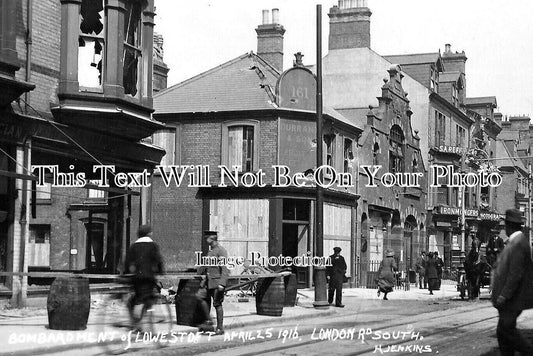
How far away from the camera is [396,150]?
41812mm

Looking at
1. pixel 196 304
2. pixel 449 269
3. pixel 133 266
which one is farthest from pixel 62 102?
pixel 449 269

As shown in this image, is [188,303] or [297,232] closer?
[188,303]

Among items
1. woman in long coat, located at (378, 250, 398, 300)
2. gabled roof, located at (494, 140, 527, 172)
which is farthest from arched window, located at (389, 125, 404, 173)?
gabled roof, located at (494, 140, 527, 172)

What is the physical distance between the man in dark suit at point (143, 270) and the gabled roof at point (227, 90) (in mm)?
19407

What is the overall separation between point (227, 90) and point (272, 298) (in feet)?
52.8

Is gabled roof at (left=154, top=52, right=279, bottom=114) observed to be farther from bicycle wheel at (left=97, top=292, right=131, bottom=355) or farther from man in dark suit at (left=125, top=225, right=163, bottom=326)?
man in dark suit at (left=125, top=225, right=163, bottom=326)

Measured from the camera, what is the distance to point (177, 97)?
33.3m

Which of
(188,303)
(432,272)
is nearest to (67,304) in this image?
(188,303)

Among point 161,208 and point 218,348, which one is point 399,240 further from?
point 218,348

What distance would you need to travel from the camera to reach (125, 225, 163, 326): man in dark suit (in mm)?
12289

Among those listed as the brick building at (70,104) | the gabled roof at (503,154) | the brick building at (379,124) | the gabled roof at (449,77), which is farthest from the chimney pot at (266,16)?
the gabled roof at (503,154)

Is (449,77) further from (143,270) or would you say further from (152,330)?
(143,270)

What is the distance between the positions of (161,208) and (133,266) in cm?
1989

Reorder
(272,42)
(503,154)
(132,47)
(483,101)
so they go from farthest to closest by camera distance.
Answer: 1. (503,154)
2. (483,101)
3. (272,42)
4. (132,47)
